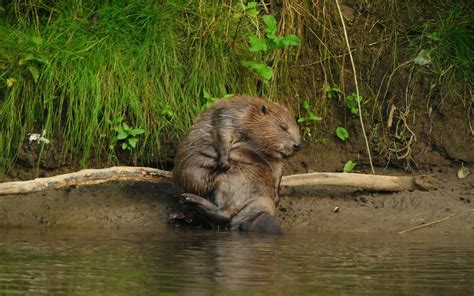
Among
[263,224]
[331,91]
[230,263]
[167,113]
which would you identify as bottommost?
[230,263]

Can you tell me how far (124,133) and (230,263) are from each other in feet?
9.89

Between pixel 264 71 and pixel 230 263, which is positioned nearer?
pixel 230 263

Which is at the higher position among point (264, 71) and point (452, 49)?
point (452, 49)

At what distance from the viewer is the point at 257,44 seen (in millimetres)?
8969

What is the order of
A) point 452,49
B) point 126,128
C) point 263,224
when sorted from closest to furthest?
point 263,224, point 126,128, point 452,49

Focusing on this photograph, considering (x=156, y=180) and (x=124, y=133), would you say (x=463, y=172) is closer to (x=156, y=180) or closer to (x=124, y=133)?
(x=156, y=180)

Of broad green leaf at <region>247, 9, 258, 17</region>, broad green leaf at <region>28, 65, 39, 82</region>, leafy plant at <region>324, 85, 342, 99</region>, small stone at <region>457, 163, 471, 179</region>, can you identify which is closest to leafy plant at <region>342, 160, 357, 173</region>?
leafy plant at <region>324, 85, 342, 99</region>

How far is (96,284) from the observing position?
527 cm

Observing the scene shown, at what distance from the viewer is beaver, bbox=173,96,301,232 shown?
320 inches

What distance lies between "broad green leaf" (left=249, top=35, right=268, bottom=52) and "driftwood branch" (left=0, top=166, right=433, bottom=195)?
1.00 metres

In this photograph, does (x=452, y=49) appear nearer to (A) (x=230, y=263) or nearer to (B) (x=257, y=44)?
(B) (x=257, y=44)

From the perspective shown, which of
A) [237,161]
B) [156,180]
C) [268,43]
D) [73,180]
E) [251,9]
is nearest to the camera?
[237,161]

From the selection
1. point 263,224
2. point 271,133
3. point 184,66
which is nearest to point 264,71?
point 184,66

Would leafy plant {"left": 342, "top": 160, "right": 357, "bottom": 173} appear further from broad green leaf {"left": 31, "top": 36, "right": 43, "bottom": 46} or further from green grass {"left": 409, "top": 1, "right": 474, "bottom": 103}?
broad green leaf {"left": 31, "top": 36, "right": 43, "bottom": 46}
